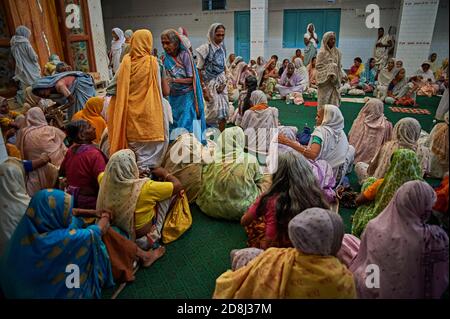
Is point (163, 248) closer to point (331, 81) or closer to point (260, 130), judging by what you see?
point (260, 130)

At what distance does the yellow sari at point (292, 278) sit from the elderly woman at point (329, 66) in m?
3.76

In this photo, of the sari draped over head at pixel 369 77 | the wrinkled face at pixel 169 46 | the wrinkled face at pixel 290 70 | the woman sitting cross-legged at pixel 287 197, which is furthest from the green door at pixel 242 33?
the woman sitting cross-legged at pixel 287 197

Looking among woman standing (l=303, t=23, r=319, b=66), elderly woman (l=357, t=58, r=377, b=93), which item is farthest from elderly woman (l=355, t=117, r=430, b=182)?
woman standing (l=303, t=23, r=319, b=66)

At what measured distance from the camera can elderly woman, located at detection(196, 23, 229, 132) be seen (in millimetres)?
4162

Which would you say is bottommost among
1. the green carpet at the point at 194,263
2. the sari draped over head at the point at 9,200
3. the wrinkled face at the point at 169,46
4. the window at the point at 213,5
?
the green carpet at the point at 194,263

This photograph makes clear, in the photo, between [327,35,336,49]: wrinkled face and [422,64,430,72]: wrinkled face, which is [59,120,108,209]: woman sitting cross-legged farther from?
[422,64,430,72]: wrinkled face

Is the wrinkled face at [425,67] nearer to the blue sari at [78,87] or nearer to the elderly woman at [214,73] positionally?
the elderly woman at [214,73]

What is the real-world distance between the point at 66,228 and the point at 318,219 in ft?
4.25

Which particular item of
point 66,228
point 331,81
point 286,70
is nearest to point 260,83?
point 286,70

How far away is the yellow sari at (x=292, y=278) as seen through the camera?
1.32 m

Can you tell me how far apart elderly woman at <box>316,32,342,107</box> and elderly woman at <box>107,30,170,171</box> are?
280cm

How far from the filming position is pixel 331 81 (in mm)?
4742

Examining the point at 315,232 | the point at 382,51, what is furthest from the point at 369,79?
the point at 315,232

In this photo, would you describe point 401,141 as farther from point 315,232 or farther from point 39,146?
point 39,146
